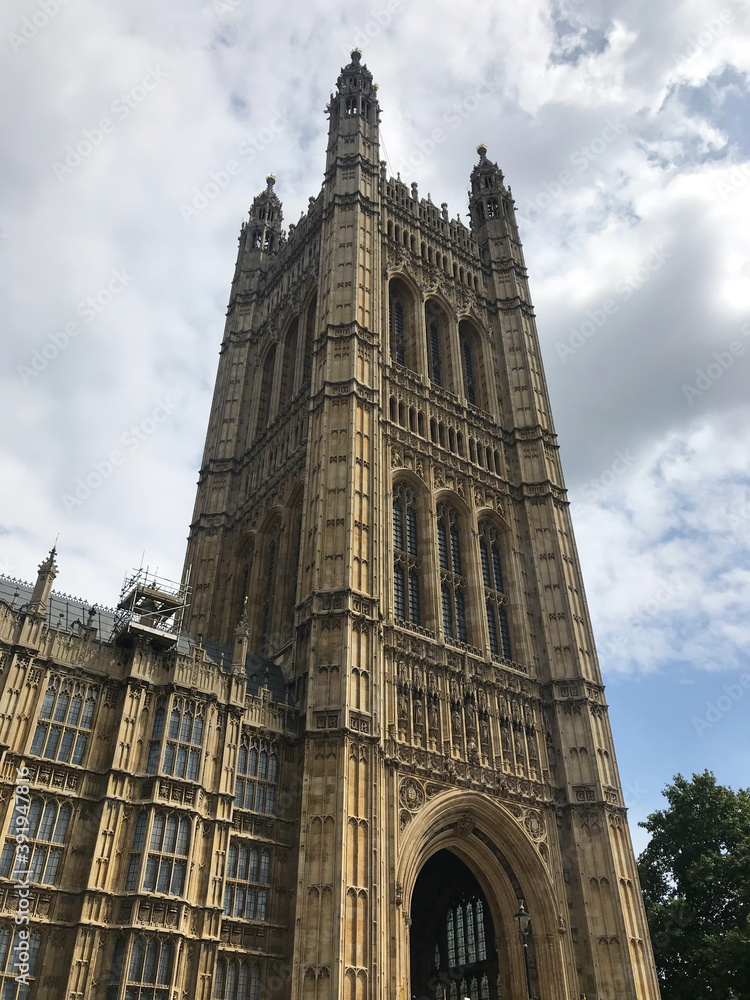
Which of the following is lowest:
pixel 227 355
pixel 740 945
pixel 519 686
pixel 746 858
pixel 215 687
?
pixel 740 945

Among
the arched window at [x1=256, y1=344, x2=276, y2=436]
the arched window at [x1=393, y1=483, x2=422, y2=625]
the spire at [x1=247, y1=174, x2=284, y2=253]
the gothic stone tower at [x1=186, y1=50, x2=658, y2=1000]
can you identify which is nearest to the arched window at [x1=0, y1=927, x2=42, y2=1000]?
the gothic stone tower at [x1=186, y1=50, x2=658, y2=1000]

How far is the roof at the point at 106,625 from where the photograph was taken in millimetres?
26484

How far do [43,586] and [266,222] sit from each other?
3751 centimetres

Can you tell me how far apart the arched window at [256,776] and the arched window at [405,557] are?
787cm

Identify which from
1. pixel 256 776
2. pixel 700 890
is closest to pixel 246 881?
pixel 256 776

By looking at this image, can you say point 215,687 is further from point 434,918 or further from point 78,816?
point 434,918

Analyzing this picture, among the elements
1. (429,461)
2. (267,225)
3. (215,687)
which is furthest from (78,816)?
(267,225)

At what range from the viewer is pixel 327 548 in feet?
97.6

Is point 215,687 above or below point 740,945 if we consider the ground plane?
above

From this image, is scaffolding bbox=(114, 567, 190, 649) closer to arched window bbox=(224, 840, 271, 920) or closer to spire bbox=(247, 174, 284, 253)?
arched window bbox=(224, 840, 271, 920)

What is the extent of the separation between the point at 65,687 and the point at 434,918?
1796 cm

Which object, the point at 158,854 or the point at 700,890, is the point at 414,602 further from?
the point at 700,890

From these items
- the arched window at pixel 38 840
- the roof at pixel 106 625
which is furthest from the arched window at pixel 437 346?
the arched window at pixel 38 840

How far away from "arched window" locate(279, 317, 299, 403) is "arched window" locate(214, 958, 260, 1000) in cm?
2686
